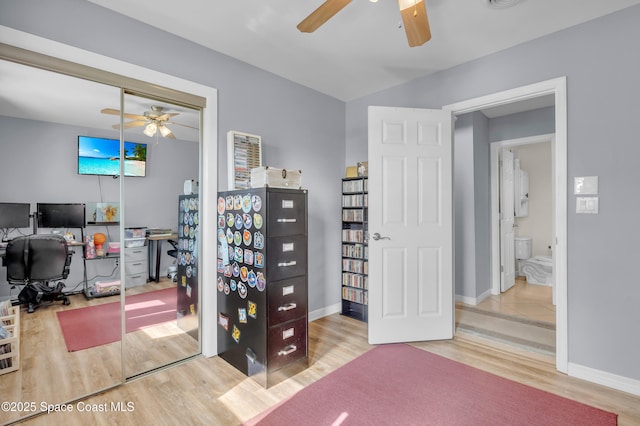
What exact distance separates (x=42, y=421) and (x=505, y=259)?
5217 mm

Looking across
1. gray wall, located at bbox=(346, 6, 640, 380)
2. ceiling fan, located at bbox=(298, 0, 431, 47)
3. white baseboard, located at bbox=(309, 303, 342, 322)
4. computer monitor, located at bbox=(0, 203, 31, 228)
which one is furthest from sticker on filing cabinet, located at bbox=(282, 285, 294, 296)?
computer monitor, located at bbox=(0, 203, 31, 228)

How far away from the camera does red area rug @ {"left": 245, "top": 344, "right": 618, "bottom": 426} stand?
1.72 meters

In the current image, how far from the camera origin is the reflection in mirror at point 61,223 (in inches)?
82.3

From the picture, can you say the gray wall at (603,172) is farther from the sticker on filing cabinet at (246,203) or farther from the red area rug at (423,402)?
the sticker on filing cabinet at (246,203)

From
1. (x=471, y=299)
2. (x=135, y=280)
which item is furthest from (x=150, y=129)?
(x=471, y=299)

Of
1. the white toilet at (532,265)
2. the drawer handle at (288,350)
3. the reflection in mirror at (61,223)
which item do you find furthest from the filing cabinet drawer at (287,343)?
the white toilet at (532,265)

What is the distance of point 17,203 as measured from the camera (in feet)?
8.38

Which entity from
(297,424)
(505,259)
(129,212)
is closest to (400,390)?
(297,424)

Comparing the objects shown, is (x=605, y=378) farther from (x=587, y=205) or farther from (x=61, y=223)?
(x=61, y=223)

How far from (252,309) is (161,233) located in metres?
1.28

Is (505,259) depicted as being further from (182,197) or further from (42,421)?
(42,421)

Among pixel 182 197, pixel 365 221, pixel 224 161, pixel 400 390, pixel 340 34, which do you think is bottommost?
pixel 400 390

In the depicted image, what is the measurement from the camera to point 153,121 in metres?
2.51

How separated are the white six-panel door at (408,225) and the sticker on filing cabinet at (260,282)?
110 cm
